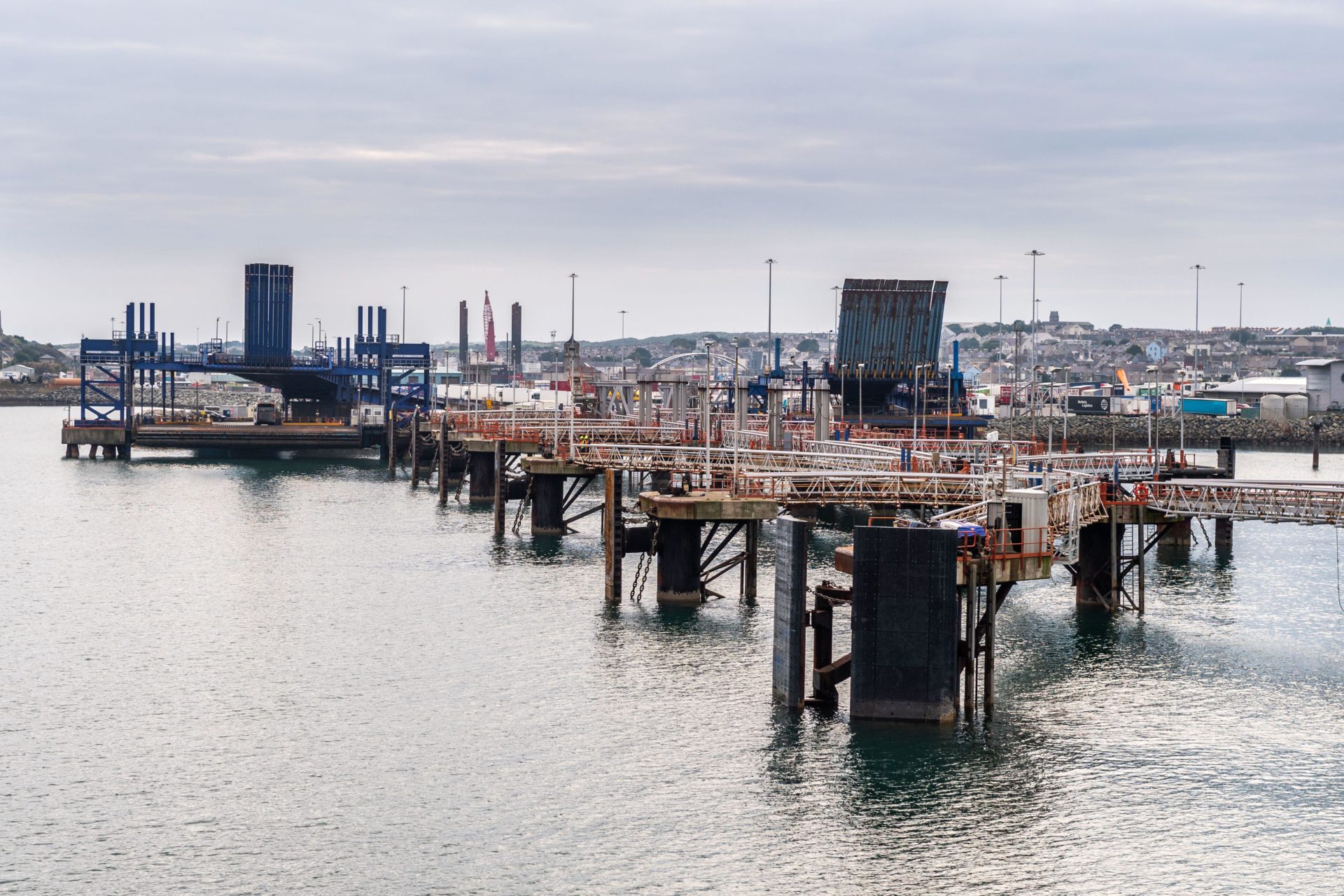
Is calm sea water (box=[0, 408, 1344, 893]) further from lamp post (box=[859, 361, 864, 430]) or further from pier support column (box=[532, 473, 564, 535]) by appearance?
lamp post (box=[859, 361, 864, 430])

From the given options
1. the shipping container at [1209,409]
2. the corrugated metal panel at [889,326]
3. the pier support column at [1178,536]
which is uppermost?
the corrugated metal panel at [889,326]

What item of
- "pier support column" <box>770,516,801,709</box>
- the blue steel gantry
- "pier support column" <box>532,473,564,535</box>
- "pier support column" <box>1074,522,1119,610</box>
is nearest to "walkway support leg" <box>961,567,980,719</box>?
"pier support column" <box>770,516,801,709</box>

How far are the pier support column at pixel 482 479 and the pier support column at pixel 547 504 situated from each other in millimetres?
20543

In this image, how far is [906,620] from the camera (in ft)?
121

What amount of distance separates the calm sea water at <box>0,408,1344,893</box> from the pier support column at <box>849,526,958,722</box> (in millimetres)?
894

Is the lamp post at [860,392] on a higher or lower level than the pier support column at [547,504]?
higher

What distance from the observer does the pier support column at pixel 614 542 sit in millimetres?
55250

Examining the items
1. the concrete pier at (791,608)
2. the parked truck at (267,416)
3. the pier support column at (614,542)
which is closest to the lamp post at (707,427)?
the pier support column at (614,542)

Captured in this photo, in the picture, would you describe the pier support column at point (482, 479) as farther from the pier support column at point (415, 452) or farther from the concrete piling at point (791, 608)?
the concrete piling at point (791, 608)

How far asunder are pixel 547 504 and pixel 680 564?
23532 mm

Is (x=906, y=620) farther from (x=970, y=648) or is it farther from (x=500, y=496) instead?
(x=500, y=496)

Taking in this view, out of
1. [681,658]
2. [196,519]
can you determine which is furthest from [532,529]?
[681,658]

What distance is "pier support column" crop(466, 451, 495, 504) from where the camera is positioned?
97.5 m

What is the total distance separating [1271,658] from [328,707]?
96.7 ft
